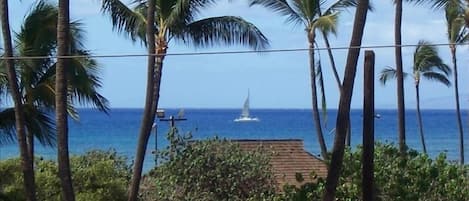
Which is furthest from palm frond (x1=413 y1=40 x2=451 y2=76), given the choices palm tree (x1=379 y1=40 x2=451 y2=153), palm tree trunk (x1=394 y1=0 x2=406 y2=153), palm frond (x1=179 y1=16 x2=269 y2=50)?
palm frond (x1=179 y1=16 x2=269 y2=50)

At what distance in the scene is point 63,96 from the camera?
647 inches

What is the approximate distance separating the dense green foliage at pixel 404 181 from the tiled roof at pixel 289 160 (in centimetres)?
276

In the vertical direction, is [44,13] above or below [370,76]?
above

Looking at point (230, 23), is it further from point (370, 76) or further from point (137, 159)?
point (370, 76)

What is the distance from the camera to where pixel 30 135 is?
17.7 metres

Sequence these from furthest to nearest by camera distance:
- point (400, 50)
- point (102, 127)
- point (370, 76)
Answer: point (102, 127)
point (400, 50)
point (370, 76)

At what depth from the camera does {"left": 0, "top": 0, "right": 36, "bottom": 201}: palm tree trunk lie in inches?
655

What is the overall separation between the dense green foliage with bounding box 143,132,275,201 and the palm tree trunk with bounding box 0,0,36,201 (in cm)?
304

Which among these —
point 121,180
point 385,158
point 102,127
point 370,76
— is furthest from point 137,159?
point 102,127

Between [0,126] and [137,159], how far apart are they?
350cm

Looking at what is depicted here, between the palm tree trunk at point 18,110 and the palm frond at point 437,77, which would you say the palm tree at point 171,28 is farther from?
the palm frond at point 437,77

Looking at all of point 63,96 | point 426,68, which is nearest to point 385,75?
point 426,68

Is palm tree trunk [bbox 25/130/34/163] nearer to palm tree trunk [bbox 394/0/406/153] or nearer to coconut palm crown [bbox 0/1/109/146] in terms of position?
coconut palm crown [bbox 0/1/109/146]

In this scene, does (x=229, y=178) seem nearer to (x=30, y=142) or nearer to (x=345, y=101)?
(x=345, y=101)
